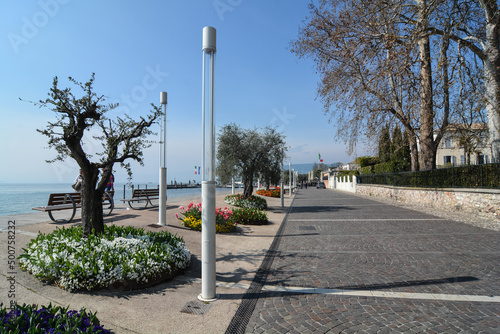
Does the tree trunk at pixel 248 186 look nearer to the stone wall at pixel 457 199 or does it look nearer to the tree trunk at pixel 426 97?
the tree trunk at pixel 426 97

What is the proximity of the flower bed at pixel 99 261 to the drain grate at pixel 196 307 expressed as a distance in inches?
34.8

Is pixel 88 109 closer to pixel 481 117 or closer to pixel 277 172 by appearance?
pixel 277 172

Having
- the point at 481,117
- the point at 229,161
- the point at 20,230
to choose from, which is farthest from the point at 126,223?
the point at 481,117

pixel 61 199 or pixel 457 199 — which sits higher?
pixel 61 199

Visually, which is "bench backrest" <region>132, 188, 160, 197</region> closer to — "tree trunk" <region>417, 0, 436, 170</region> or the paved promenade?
the paved promenade

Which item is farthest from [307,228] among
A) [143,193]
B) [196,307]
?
[196,307]

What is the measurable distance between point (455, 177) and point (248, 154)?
10.7 meters

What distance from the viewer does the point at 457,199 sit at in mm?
14883

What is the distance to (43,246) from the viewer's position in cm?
487

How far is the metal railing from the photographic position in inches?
489

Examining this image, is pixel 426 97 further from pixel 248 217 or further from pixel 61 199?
pixel 61 199

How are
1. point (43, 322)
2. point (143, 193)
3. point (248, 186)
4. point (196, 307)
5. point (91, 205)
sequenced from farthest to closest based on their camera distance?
1. point (248, 186)
2. point (143, 193)
3. point (91, 205)
4. point (196, 307)
5. point (43, 322)

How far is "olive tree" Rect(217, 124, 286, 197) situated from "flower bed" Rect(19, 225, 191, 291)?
1238 cm

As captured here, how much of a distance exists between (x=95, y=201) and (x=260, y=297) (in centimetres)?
366
